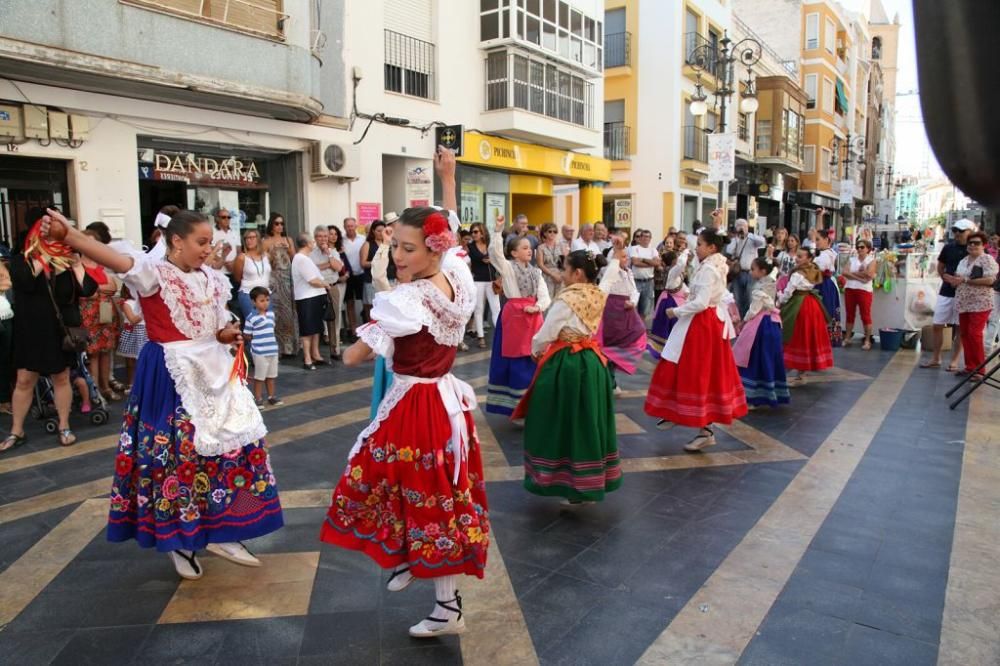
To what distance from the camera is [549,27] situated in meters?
18.8

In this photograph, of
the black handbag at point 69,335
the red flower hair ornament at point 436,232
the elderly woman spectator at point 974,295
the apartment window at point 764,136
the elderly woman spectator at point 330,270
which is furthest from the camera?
the apartment window at point 764,136

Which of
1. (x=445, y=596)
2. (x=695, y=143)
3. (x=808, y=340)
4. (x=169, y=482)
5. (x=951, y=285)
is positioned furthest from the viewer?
(x=695, y=143)

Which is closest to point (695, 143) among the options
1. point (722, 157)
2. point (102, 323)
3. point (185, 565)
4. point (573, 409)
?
point (722, 157)

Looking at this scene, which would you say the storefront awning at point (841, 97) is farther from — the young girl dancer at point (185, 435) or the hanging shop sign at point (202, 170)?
the young girl dancer at point (185, 435)

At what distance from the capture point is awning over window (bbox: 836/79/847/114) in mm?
43156

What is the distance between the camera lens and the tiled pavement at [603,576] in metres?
3.17

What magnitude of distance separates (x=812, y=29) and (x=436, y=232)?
42685 mm

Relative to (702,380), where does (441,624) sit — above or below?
below

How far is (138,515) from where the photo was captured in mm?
3596

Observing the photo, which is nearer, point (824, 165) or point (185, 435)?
point (185, 435)

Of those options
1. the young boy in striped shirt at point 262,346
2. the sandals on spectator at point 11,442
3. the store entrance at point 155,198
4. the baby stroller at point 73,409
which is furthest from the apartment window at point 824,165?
the sandals on spectator at point 11,442

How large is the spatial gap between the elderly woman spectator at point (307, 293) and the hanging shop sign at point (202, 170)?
3.28m

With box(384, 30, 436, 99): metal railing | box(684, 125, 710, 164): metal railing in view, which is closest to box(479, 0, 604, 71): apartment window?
box(384, 30, 436, 99): metal railing

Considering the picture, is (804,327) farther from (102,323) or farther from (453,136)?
(453,136)
